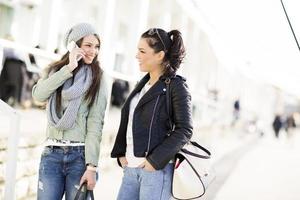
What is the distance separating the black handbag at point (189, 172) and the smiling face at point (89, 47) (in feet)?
1.27

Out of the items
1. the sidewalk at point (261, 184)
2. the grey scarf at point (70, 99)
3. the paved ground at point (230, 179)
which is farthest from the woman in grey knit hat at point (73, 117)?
the sidewalk at point (261, 184)

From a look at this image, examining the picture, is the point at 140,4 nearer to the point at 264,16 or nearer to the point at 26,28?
the point at 264,16

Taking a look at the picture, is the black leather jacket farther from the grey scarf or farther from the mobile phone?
the mobile phone

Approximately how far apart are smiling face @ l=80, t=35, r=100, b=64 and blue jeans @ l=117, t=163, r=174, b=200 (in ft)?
1.80

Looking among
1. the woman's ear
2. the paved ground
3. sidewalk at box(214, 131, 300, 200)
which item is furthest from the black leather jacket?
sidewalk at box(214, 131, 300, 200)

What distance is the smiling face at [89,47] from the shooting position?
2.45 m

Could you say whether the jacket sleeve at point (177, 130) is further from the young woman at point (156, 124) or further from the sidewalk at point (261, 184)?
the sidewalk at point (261, 184)

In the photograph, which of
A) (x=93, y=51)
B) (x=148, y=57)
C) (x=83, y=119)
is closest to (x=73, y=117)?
(x=83, y=119)

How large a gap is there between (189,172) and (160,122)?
281 millimetres

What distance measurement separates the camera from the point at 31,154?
411 centimetres

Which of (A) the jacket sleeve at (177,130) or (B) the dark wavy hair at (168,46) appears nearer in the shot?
(A) the jacket sleeve at (177,130)

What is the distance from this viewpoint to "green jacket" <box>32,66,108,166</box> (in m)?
2.38

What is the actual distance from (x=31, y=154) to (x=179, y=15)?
273 inches

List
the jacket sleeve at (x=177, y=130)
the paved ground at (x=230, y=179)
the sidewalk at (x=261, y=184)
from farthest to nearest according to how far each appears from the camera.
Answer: the sidewalk at (x=261, y=184)
the paved ground at (x=230, y=179)
the jacket sleeve at (x=177, y=130)
